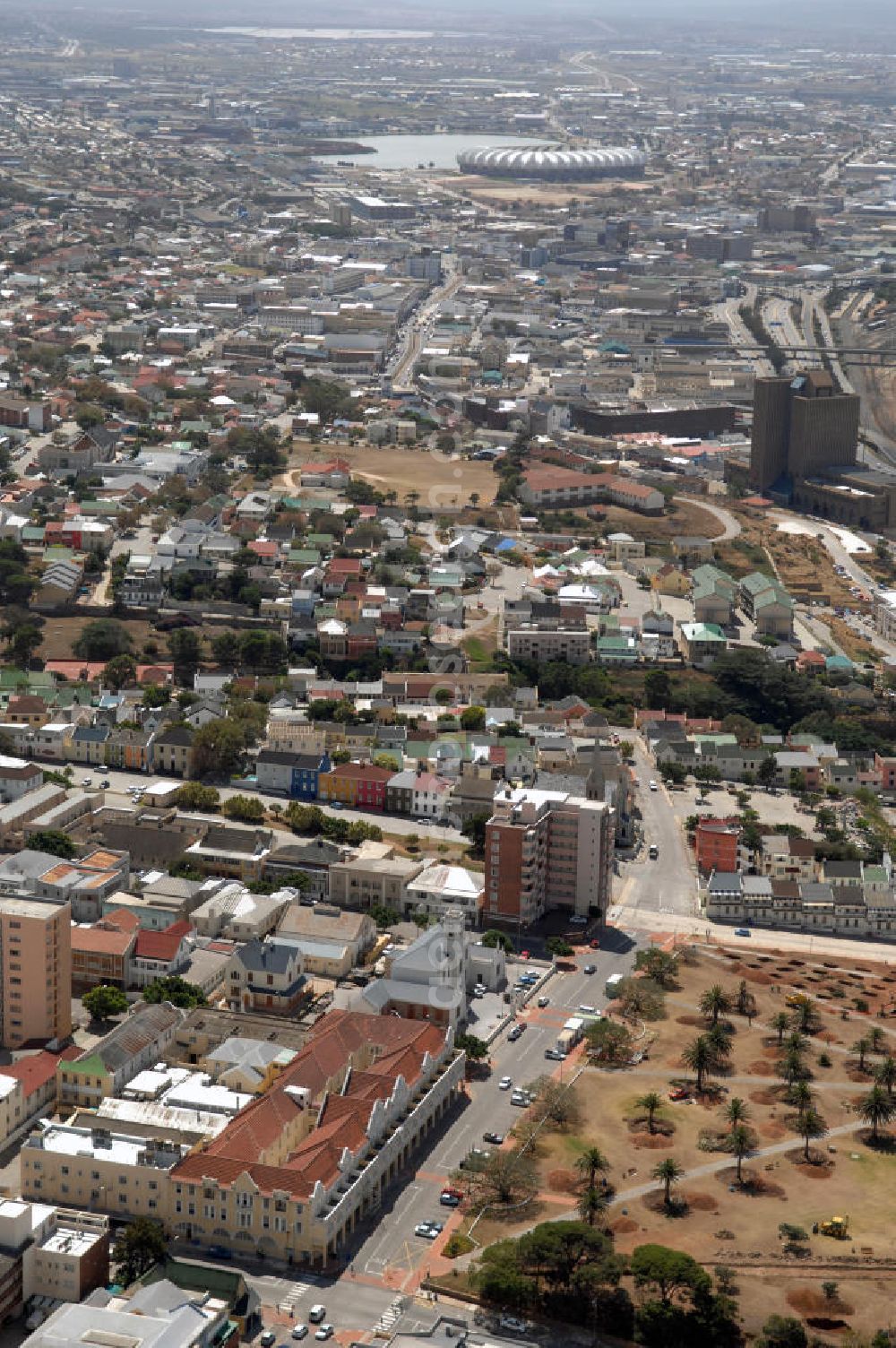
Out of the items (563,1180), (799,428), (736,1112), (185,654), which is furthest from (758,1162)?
(799,428)

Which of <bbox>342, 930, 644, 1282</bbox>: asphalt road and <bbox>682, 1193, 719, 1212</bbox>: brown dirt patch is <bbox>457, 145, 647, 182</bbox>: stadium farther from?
<bbox>682, 1193, 719, 1212</bbox>: brown dirt patch

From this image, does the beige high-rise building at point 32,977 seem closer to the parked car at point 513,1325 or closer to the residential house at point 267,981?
the residential house at point 267,981

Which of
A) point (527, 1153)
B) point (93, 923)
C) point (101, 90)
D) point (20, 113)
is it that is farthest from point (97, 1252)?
point (101, 90)

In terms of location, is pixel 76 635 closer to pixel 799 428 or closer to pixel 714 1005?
pixel 714 1005

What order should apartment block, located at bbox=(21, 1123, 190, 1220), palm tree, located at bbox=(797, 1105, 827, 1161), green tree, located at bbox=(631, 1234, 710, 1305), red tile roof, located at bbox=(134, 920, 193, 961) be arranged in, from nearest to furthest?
green tree, located at bbox=(631, 1234, 710, 1305) → apartment block, located at bbox=(21, 1123, 190, 1220) → palm tree, located at bbox=(797, 1105, 827, 1161) → red tile roof, located at bbox=(134, 920, 193, 961)

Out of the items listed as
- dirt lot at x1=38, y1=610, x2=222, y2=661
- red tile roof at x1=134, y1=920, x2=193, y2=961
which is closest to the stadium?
dirt lot at x1=38, y1=610, x2=222, y2=661
